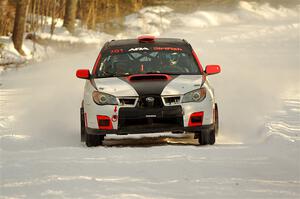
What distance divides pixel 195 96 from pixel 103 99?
45.4 inches

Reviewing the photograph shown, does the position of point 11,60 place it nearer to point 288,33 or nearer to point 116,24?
point 116,24

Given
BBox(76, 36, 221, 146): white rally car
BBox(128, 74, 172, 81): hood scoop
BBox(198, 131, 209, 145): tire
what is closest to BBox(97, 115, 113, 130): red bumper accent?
BBox(76, 36, 221, 146): white rally car

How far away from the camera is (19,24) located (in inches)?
1118

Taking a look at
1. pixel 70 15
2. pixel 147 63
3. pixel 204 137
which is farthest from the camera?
pixel 70 15

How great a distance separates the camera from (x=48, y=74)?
24047 mm

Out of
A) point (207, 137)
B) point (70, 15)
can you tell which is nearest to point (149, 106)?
point (207, 137)

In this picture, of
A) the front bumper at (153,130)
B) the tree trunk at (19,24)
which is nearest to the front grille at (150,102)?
the front bumper at (153,130)

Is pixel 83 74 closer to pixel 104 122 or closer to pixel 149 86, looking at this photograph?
pixel 104 122

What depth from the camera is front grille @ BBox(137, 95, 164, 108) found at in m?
10.4

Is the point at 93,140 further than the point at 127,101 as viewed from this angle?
Yes

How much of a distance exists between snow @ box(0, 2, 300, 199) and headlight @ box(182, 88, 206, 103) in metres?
0.62

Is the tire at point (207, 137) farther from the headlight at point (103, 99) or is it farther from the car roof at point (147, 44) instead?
the car roof at point (147, 44)

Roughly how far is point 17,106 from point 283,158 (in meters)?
7.96

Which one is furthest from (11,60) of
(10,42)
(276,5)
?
(276,5)
